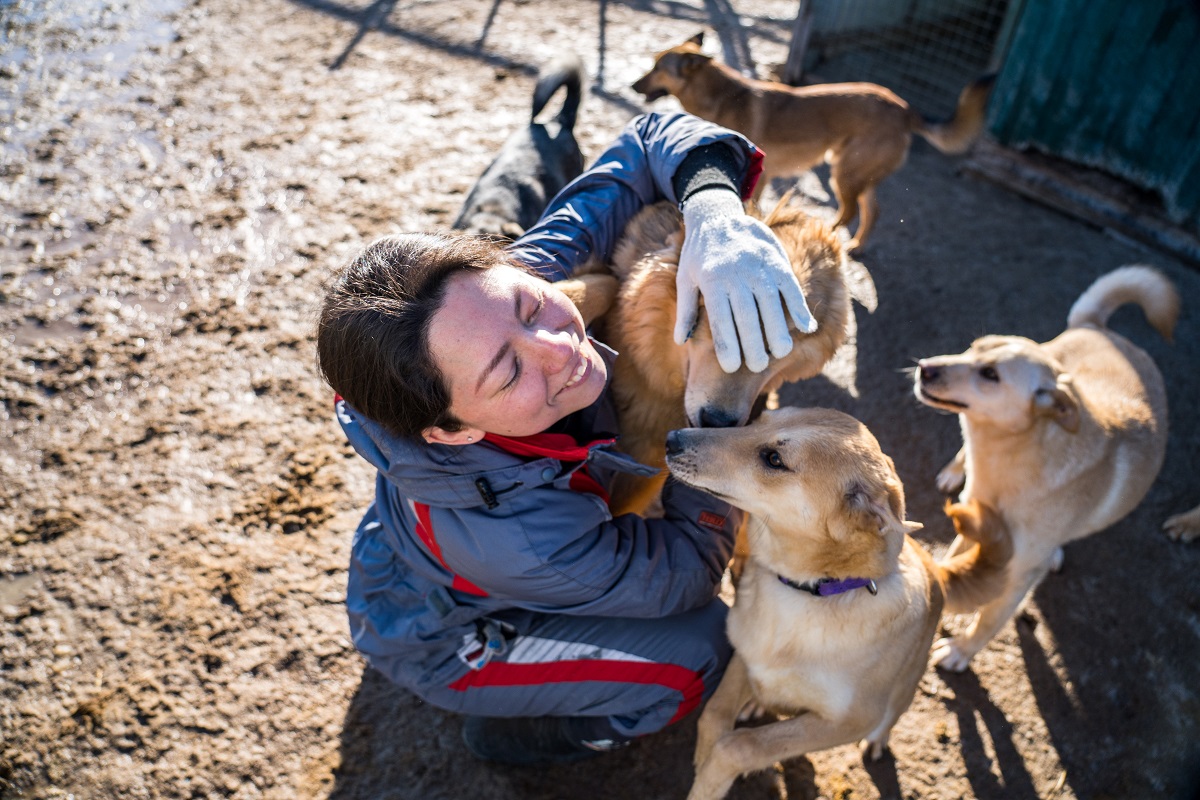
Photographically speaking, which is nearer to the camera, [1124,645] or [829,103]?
[1124,645]

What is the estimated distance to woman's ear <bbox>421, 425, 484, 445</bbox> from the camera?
184 cm

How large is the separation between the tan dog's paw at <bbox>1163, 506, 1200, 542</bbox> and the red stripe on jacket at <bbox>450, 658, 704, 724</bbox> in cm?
249

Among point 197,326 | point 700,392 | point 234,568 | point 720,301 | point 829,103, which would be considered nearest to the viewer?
point 720,301

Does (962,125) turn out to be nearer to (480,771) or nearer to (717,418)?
(717,418)

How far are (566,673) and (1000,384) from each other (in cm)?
194

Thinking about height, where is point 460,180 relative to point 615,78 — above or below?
below

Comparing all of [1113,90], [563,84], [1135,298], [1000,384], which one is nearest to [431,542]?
[1000,384]

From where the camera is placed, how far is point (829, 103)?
4.64 m

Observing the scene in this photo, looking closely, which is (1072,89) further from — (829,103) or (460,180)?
(460,180)

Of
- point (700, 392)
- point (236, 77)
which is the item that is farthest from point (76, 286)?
point (700, 392)

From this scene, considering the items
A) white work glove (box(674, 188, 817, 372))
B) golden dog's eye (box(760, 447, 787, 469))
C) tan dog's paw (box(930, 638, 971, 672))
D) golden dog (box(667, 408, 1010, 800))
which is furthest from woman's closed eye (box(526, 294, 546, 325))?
tan dog's paw (box(930, 638, 971, 672))

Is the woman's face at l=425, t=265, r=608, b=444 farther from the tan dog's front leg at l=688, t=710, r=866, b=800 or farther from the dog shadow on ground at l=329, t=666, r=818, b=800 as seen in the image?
the dog shadow on ground at l=329, t=666, r=818, b=800

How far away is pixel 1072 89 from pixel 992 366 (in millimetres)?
3299

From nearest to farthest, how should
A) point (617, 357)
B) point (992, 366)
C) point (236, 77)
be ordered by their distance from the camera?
point (617, 357) → point (992, 366) → point (236, 77)
